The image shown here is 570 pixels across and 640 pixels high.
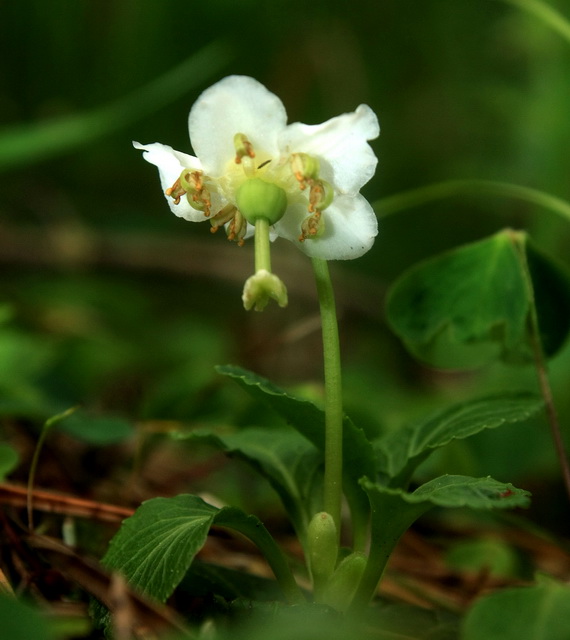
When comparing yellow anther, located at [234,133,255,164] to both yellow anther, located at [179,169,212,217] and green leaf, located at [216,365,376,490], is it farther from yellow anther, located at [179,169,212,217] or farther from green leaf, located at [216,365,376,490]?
green leaf, located at [216,365,376,490]

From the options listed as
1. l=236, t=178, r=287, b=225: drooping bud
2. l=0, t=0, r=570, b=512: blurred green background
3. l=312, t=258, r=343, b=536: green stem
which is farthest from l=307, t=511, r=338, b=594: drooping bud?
l=0, t=0, r=570, b=512: blurred green background

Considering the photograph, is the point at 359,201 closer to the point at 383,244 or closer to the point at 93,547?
the point at 93,547

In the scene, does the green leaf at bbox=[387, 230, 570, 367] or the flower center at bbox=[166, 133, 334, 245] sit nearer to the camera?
the flower center at bbox=[166, 133, 334, 245]

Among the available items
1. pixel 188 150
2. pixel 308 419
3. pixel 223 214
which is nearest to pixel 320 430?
pixel 308 419

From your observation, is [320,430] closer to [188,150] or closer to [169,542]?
[169,542]

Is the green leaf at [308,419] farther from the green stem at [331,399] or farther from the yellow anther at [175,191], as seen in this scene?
the yellow anther at [175,191]

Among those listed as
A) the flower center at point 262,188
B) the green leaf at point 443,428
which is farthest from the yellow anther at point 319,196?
the green leaf at point 443,428
